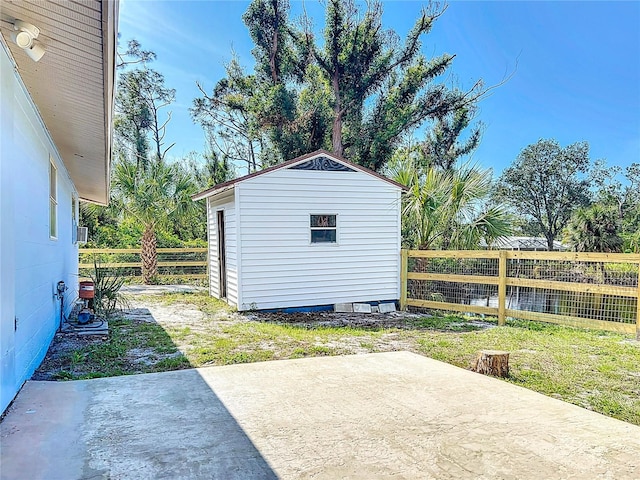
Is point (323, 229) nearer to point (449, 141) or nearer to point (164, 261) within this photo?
point (164, 261)

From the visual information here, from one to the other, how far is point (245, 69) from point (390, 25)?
21.9ft

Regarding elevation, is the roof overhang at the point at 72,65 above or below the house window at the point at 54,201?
above

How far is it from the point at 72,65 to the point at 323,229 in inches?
240

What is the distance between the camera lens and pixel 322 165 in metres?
8.66

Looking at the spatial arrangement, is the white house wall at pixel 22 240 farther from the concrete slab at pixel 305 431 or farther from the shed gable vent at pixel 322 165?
the shed gable vent at pixel 322 165

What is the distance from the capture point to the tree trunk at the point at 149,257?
13172 mm

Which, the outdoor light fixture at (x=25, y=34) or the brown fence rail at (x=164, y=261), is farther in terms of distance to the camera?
the brown fence rail at (x=164, y=261)

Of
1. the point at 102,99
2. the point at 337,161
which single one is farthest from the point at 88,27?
the point at 337,161

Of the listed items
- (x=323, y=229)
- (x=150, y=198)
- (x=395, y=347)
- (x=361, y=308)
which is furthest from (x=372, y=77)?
(x=395, y=347)

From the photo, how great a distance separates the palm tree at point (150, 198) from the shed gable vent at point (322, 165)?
18.5 ft

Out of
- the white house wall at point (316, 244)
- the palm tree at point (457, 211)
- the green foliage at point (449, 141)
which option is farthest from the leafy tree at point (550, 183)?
the white house wall at point (316, 244)

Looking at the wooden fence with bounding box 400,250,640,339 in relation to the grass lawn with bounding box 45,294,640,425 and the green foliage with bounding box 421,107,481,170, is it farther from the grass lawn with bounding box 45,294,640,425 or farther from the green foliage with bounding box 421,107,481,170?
the green foliage with bounding box 421,107,481,170

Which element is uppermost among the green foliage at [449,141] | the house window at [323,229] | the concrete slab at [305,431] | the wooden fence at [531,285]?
the green foliage at [449,141]

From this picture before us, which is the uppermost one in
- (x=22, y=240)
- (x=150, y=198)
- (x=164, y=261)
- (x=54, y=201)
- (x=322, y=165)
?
(x=322, y=165)
